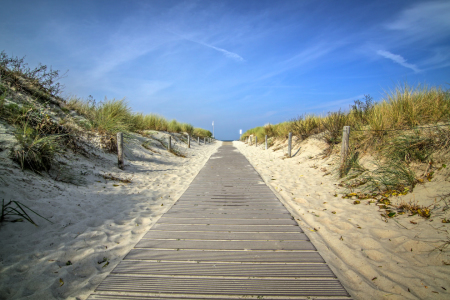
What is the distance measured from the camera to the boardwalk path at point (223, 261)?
1761 millimetres

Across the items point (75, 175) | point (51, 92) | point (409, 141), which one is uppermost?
point (51, 92)

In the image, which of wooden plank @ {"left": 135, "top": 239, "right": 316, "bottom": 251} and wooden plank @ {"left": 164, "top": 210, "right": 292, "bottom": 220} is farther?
wooden plank @ {"left": 164, "top": 210, "right": 292, "bottom": 220}

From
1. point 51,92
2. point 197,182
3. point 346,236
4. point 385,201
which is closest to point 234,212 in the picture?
point 346,236

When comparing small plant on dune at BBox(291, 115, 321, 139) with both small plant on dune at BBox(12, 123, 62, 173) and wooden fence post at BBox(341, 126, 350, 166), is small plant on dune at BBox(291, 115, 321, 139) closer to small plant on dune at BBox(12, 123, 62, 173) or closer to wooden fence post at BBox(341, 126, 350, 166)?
wooden fence post at BBox(341, 126, 350, 166)

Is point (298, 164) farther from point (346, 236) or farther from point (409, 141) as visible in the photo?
point (346, 236)

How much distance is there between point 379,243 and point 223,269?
6.40 feet

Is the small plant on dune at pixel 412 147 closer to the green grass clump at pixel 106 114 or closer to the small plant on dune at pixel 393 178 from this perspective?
the small plant on dune at pixel 393 178

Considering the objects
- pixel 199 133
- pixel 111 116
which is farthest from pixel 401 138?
pixel 199 133

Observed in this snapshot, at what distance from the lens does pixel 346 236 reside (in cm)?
274

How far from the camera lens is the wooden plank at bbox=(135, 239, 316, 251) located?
2396mm

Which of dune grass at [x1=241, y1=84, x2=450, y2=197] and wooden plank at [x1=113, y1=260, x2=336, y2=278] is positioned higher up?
dune grass at [x1=241, y1=84, x2=450, y2=197]

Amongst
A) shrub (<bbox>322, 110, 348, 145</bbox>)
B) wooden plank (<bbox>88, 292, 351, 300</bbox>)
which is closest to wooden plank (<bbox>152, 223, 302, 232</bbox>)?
wooden plank (<bbox>88, 292, 351, 300</bbox>)

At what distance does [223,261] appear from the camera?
7.09ft

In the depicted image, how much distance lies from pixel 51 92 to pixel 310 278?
9543mm
